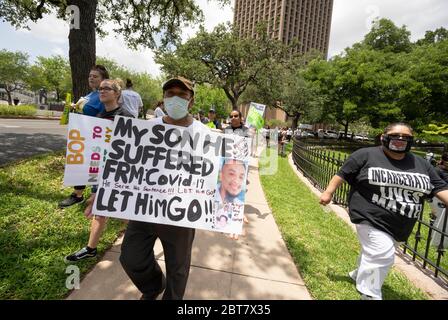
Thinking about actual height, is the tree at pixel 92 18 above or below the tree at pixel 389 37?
below

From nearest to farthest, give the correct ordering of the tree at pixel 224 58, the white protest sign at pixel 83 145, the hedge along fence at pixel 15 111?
the white protest sign at pixel 83 145 < the tree at pixel 224 58 < the hedge along fence at pixel 15 111

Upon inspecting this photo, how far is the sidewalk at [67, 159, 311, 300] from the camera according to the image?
2.78 m

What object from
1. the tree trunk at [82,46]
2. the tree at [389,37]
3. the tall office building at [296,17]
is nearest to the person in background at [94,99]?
the tree trunk at [82,46]

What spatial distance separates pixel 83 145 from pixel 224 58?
1763cm

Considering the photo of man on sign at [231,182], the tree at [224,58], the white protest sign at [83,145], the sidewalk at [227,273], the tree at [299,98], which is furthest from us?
the tree at [299,98]

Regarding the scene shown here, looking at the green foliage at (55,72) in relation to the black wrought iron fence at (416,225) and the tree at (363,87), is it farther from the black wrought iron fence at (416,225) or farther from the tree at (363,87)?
the black wrought iron fence at (416,225)

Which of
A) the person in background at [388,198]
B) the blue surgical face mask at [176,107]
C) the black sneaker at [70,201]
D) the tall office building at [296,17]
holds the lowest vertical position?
the black sneaker at [70,201]

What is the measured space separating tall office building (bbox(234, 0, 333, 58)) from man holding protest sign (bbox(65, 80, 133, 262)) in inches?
3899

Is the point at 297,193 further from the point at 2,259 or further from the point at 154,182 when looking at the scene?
the point at 2,259

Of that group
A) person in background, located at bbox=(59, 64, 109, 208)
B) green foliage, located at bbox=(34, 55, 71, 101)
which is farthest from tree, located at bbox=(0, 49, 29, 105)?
person in background, located at bbox=(59, 64, 109, 208)

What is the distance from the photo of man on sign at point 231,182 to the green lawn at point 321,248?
1647mm

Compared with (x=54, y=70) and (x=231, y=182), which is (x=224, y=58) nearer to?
(x=231, y=182)

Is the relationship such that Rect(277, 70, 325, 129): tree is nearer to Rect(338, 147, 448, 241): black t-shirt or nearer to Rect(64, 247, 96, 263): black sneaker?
Rect(338, 147, 448, 241): black t-shirt

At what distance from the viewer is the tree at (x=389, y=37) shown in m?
38.0
